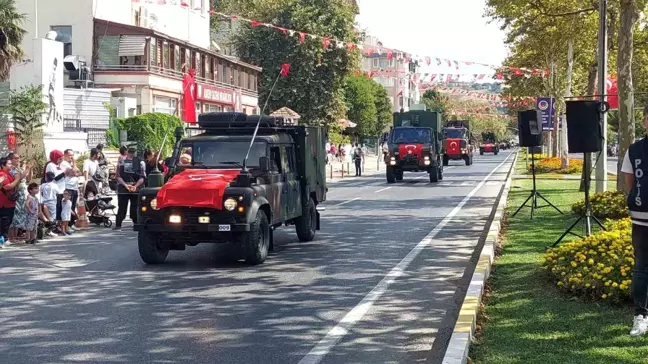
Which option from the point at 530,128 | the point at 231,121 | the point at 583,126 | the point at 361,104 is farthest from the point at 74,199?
the point at 361,104

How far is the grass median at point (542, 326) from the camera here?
704 centimetres

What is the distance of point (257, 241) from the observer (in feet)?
41.8

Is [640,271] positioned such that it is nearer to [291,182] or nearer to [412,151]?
[291,182]

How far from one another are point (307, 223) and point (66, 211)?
199 inches

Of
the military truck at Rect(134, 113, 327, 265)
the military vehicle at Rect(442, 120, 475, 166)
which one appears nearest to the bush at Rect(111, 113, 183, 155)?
the military vehicle at Rect(442, 120, 475, 166)

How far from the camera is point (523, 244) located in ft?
46.2

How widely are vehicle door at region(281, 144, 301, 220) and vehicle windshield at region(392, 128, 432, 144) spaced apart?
2240cm

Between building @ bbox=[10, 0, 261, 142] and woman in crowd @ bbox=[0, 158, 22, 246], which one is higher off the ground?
building @ bbox=[10, 0, 261, 142]

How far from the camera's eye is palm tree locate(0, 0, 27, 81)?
34.0m

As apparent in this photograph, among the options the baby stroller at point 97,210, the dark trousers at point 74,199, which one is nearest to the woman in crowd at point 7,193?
the dark trousers at point 74,199

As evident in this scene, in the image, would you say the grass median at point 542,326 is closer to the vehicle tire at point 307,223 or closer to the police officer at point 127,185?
the vehicle tire at point 307,223

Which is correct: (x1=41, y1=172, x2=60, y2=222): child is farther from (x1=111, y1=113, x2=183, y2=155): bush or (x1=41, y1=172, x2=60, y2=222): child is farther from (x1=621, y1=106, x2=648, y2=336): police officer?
(x1=111, y1=113, x2=183, y2=155): bush

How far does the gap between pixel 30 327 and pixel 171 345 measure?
1712 mm

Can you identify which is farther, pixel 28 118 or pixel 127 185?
pixel 28 118
